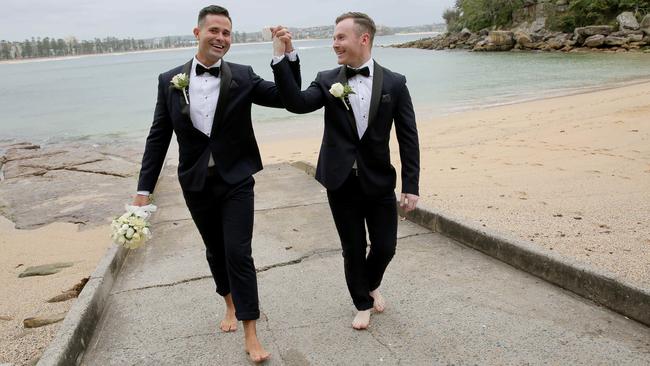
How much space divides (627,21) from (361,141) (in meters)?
56.2

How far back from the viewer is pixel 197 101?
3250 millimetres

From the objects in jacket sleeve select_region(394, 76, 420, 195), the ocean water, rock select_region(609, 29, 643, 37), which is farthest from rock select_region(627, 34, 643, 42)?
jacket sleeve select_region(394, 76, 420, 195)

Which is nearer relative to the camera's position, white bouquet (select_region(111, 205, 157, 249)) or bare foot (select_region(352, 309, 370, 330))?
white bouquet (select_region(111, 205, 157, 249))

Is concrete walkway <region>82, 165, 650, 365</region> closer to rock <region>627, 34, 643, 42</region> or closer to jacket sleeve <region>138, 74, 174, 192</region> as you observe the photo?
jacket sleeve <region>138, 74, 174, 192</region>

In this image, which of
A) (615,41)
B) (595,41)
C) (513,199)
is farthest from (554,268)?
(595,41)

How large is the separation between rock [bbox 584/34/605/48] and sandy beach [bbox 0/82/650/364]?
135 ft

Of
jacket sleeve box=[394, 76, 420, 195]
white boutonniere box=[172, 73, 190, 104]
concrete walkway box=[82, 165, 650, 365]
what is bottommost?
concrete walkway box=[82, 165, 650, 365]

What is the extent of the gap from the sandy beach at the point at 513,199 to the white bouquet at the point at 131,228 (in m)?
1.26

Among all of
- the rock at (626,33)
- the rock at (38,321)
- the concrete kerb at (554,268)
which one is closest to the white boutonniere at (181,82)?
the rock at (38,321)

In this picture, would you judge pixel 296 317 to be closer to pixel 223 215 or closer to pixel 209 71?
pixel 223 215

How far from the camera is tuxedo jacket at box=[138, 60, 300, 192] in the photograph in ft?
10.6

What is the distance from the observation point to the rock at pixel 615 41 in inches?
1845

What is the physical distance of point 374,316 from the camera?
148 inches

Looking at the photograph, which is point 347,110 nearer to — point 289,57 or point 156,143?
point 289,57
